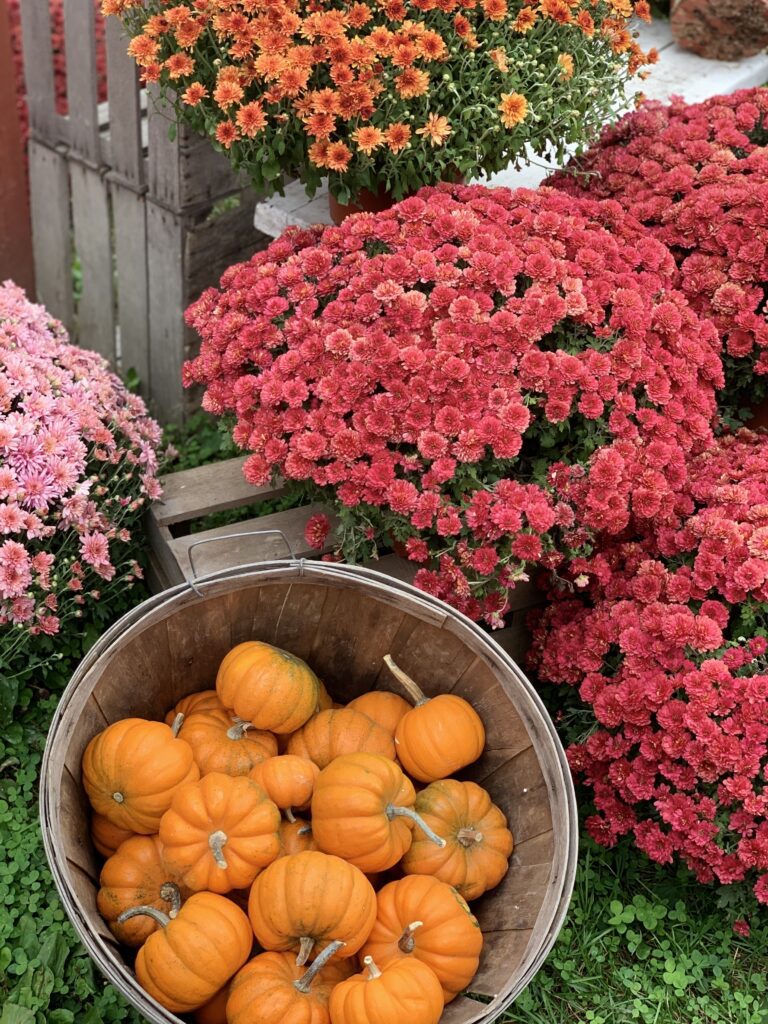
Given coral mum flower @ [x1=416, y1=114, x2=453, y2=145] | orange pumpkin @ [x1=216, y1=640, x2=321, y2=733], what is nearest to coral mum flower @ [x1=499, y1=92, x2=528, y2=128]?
coral mum flower @ [x1=416, y1=114, x2=453, y2=145]

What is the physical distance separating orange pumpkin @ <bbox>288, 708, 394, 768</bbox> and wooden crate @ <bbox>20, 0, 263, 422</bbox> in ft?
5.44

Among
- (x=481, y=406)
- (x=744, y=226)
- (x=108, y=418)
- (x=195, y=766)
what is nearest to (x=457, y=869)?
(x=195, y=766)

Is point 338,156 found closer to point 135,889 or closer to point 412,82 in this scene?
point 412,82

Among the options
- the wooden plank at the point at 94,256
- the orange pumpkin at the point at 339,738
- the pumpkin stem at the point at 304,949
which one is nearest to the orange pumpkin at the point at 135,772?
the orange pumpkin at the point at 339,738

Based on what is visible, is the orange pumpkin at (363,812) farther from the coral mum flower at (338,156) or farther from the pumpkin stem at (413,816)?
the coral mum flower at (338,156)

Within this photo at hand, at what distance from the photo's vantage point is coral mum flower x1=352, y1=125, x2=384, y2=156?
7.45 feet

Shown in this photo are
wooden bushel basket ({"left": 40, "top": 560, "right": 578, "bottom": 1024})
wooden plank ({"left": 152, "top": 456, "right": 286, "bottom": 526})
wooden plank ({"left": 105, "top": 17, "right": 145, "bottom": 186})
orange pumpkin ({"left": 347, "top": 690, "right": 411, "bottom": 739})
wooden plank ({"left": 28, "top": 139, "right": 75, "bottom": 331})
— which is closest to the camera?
wooden bushel basket ({"left": 40, "top": 560, "right": 578, "bottom": 1024})

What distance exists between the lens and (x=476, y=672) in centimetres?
205

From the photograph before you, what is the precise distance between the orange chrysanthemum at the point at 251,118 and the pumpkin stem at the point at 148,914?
62.5 inches

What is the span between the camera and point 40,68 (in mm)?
3436

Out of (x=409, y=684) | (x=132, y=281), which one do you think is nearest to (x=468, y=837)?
(x=409, y=684)

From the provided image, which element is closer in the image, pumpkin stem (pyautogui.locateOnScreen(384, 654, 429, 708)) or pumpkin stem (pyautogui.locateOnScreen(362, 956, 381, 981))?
pumpkin stem (pyautogui.locateOnScreen(362, 956, 381, 981))

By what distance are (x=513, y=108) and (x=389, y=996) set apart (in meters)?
1.82

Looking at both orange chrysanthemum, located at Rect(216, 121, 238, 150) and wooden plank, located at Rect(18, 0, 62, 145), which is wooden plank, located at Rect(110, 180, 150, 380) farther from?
orange chrysanthemum, located at Rect(216, 121, 238, 150)
